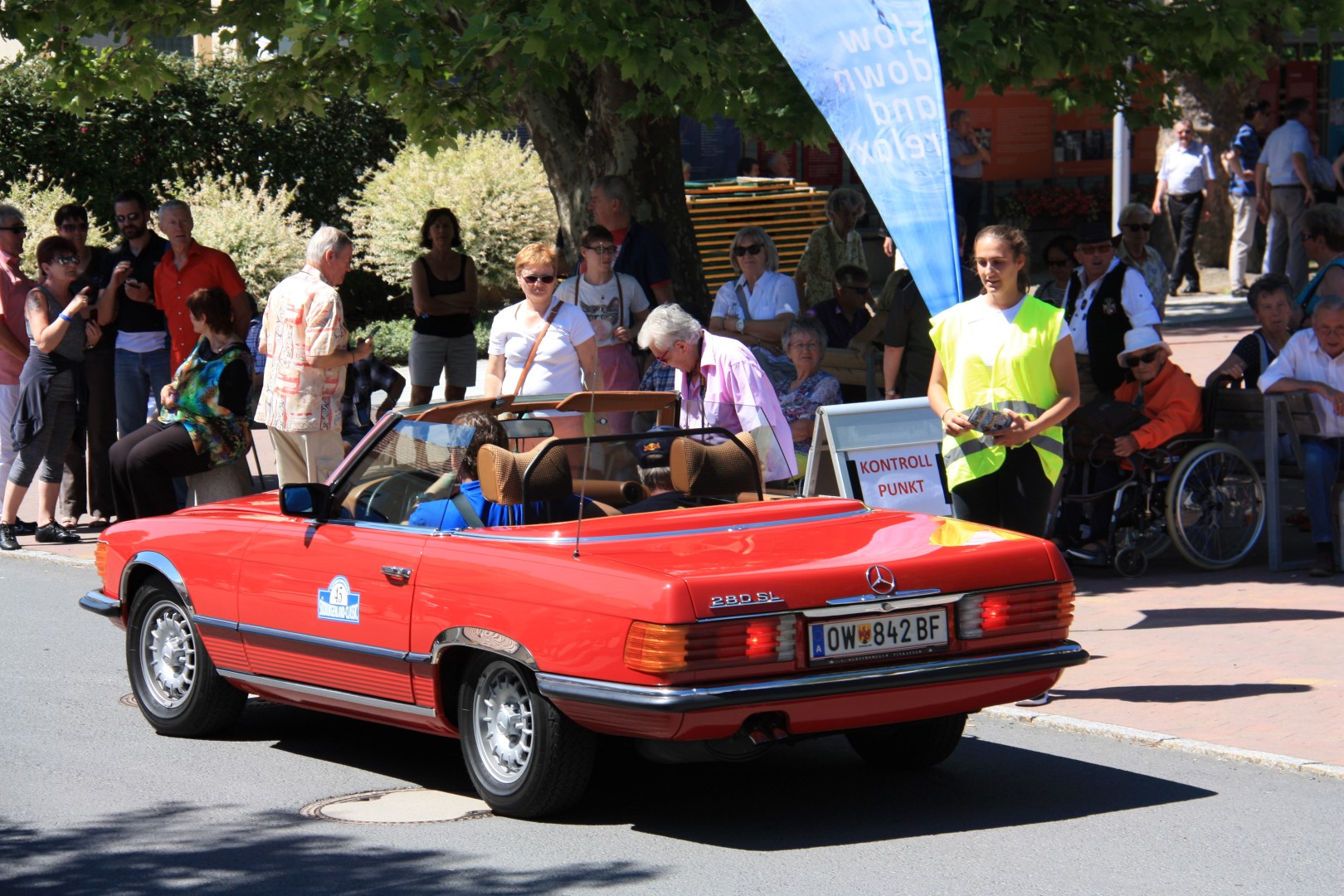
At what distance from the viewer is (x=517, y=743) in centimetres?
629

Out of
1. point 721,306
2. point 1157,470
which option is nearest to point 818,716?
point 1157,470

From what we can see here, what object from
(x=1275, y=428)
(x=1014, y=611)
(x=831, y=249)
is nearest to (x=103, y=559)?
(x=1014, y=611)

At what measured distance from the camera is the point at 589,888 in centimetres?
551

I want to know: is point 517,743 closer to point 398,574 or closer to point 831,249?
point 398,574

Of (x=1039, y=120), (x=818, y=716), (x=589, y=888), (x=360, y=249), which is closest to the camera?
(x=589, y=888)

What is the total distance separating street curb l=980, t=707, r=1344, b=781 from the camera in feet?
22.7

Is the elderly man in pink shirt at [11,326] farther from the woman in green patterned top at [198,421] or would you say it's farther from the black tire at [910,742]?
the black tire at [910,742]

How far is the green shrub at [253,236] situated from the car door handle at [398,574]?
14567 millimetres

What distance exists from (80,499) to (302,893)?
861 cm

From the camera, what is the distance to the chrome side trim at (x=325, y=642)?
21.6 feet

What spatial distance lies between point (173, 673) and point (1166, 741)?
401 centimetres

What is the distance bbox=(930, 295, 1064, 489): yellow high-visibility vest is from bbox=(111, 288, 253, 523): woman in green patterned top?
15.3ft

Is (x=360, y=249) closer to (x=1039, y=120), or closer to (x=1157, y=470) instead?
(x=1039, y=120)

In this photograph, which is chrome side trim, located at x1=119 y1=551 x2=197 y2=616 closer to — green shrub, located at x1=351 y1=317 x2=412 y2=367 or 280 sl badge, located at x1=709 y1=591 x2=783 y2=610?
280 sl badge, located at x1=709 y1=591 x2=783 y2=610
